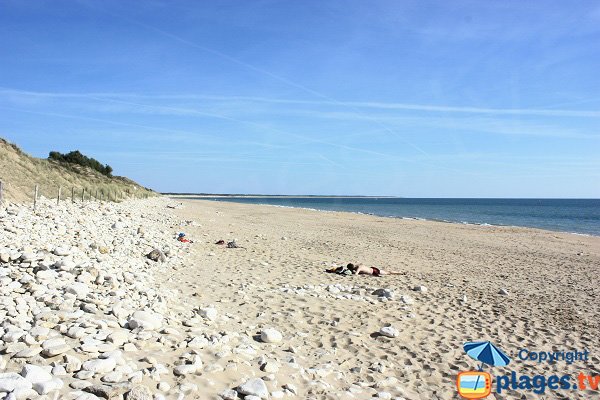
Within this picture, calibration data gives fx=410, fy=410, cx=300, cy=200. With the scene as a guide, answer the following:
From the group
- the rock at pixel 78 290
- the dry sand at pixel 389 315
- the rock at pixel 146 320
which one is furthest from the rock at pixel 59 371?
the rock at pixel 78 290

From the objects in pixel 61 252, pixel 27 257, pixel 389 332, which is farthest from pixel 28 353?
pixel 389 332

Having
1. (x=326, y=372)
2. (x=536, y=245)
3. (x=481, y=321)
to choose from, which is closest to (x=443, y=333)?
(x=481, y=321)

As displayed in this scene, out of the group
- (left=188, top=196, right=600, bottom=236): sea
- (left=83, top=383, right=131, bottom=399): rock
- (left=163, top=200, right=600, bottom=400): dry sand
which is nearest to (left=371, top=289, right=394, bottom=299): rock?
(left=163, top=200, right=600, bottom=400): dry sand

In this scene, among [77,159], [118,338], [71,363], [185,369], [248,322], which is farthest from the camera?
[77,159]

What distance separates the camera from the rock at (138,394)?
3.36 metres

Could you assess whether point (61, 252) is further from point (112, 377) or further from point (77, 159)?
point (77, 159)

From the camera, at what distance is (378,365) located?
5.19 m

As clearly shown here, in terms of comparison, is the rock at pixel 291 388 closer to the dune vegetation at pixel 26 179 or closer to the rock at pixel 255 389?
the rock at pixel 255 389

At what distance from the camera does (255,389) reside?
3861mm

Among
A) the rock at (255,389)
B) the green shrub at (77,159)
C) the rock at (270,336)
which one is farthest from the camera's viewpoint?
the green shrub at (77,159)

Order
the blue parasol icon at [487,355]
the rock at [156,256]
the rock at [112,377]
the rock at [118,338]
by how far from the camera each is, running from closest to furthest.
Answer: the rock at [112,377] < the rock at [118,338] < the blue parasol icon at [487,355] < the rock at [156,256]

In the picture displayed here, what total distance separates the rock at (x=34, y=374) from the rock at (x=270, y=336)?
2.73 m

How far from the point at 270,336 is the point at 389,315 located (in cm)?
264

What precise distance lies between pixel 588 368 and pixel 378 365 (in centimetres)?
299
